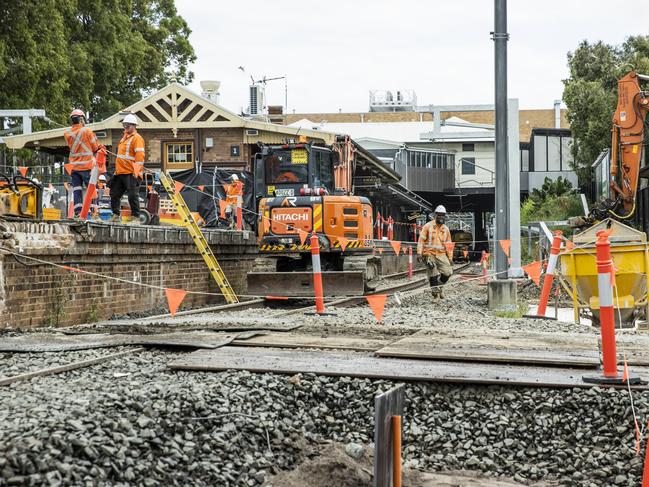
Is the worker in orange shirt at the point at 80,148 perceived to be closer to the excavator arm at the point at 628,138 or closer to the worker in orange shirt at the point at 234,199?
the worker in orange shirt at the point at 234,199

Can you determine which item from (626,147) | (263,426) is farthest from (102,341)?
(626,147)

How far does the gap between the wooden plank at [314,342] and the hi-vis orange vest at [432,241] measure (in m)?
8.77

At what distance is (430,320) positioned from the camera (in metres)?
12.2

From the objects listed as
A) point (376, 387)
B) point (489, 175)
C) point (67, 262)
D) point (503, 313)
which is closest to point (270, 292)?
point (503, 313)

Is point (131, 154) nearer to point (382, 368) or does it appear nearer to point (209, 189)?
point (382, 368)

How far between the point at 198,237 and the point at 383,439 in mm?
12614

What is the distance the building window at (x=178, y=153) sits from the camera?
3164 centimetres

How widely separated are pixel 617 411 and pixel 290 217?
12290mm

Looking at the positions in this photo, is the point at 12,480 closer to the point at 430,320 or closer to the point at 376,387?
the point at 376,387

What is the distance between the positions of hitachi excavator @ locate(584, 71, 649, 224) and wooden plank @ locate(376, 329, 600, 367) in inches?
425

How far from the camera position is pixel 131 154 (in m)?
14.4

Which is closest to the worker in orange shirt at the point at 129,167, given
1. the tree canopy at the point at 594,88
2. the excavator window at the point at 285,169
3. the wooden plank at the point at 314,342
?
the excavator window at the point at 285,169

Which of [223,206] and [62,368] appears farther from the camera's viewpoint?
[223,206]

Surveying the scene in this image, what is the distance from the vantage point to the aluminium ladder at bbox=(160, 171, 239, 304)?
16.6 meters
